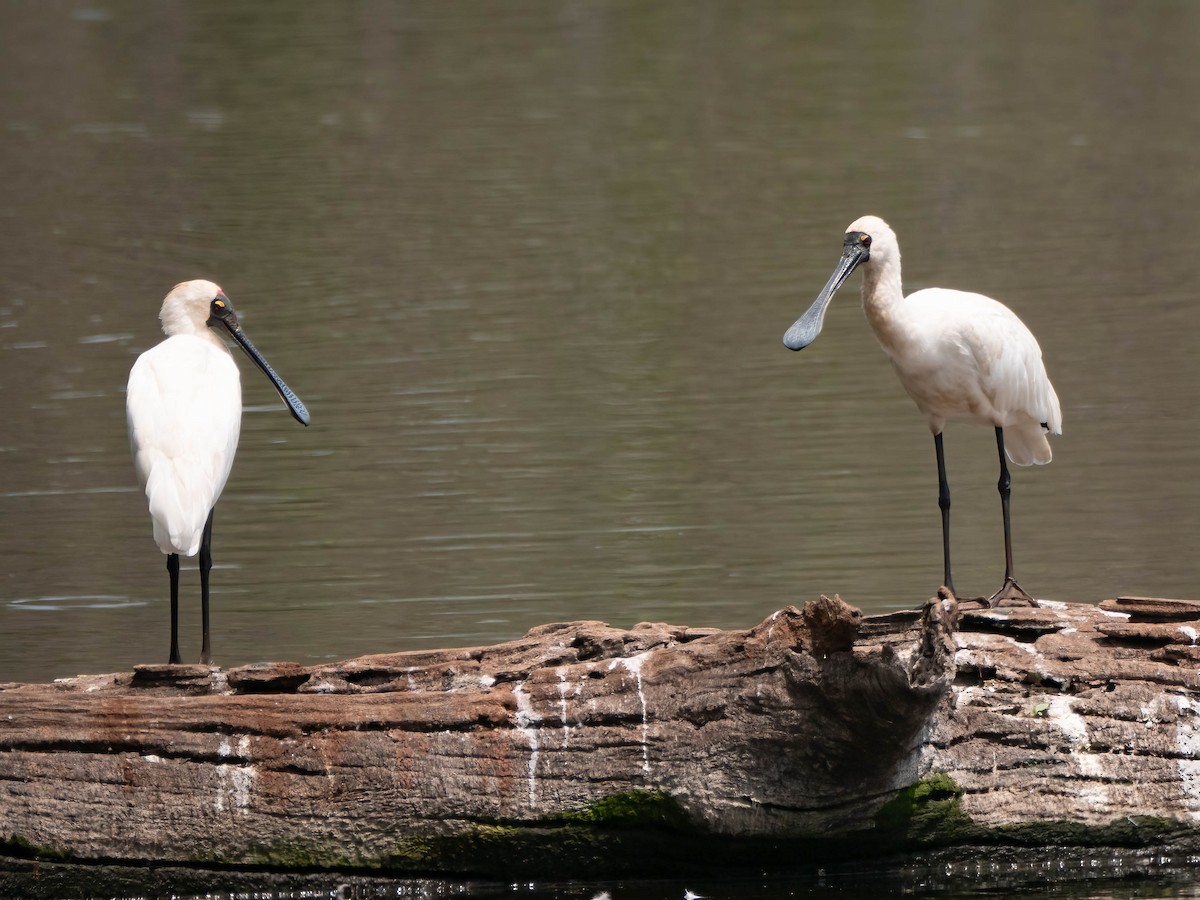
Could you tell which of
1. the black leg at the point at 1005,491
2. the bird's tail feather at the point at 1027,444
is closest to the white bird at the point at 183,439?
the black leg at the point at 1005,491

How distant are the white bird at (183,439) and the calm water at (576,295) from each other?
5.63ft

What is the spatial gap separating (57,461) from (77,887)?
7675 millimetres

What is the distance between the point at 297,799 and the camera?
7371 millimetres

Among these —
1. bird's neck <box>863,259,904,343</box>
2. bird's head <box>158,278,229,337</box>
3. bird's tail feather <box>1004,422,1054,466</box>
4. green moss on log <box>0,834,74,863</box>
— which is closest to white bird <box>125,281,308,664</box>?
bird's head <box>158,278,229,337</box>

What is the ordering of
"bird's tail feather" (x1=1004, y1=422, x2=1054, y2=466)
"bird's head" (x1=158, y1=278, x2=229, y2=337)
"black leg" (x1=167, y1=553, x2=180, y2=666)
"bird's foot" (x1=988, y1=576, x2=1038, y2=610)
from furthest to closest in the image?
"bird's tail feather" (x1=1004, y1=422, x2=1054, y2=466), "bird's head" (x1=158, y1=278, x2=229, y2=337), "black leg" (x1=167, y1=553, x2=180, y2=666), "bird's foot" (x1=988, y1=576, x2=1038, y2=610)

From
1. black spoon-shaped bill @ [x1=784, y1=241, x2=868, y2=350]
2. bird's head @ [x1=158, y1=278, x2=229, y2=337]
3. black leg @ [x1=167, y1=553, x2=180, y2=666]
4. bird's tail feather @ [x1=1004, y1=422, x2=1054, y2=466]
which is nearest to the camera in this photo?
black leg @ [x1=167, y1=553, x2=180, y2=666]

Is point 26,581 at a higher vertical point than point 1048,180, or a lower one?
lower

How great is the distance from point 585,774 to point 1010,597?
2.54 m

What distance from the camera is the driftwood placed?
287 inches

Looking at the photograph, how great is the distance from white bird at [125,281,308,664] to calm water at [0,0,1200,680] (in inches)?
67.5

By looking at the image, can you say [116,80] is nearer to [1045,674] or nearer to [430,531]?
[430,531]

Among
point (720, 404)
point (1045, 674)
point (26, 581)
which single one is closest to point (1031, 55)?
point (720, 404)

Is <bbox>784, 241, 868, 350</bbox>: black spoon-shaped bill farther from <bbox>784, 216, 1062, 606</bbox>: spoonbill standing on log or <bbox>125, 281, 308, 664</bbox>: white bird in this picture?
<bbox>125, 281, 308, 664</bbox>: white bird

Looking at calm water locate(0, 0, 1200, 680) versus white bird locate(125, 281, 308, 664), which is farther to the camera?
calm water locate(0, 0, 1200, 680)
